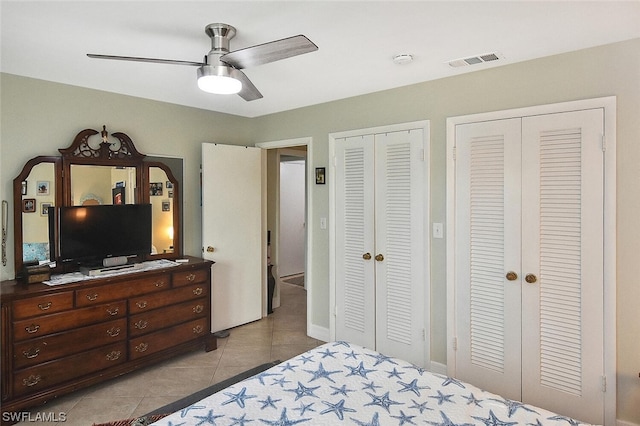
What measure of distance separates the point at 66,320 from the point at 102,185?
1.18 meters

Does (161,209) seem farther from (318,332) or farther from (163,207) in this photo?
(318,332)

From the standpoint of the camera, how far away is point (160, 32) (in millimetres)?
2092

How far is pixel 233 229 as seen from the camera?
4148mm

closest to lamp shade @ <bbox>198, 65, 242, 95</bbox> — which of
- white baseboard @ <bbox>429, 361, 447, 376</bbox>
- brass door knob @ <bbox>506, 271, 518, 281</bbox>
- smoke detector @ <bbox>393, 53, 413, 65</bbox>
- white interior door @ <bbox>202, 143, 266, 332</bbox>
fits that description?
smoke detector @ <bbox>393, 53, 413, 65</bbox>

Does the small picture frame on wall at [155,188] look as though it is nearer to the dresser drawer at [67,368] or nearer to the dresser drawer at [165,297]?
the dresser drawer at [165,297]

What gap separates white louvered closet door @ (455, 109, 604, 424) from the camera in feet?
7.64

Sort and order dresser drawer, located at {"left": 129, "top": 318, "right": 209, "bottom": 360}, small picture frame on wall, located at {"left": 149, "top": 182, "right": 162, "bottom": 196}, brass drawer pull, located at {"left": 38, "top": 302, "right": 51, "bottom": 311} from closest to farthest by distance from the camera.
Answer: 1. brass drawer pull, located at {"left": 38, "top": 302, "right": 51, "bottom": 311}
2. dresser drawer, located at {"left": 129, "top": 318, "right": 209, "bottom": 360}
3. small picture frame on wall, located at {"left": 149, "top": 182, "right": 162, "bottom": 196}

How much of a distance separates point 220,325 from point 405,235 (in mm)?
2284

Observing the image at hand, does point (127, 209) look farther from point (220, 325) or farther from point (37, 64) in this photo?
point (220, 325)

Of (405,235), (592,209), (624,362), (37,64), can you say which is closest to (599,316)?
(624,362)

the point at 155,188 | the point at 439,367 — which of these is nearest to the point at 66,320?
the point at 155,188

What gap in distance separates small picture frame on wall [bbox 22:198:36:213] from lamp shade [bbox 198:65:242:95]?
1.93m

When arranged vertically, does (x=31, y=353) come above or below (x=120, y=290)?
below

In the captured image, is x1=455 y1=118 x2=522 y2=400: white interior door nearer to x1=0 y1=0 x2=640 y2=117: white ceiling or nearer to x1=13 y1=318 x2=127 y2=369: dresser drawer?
x1=0 y1=0 x2=640 y2=117: white ceiling
